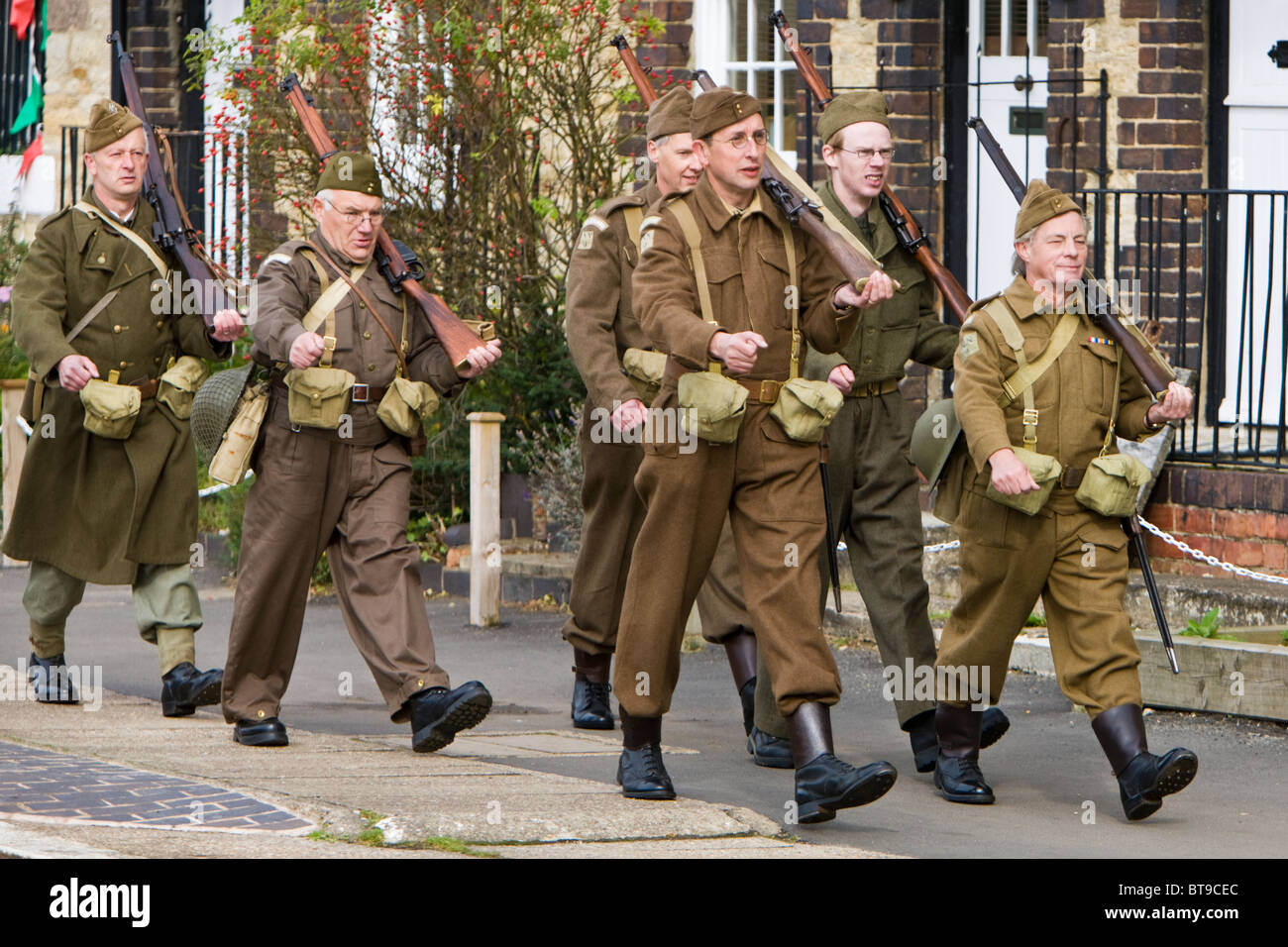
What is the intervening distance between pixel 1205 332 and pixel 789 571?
5953mm

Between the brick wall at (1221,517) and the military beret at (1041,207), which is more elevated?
the military beret at (1041,207)

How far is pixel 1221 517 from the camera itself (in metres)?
10.1

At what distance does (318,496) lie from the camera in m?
7.48

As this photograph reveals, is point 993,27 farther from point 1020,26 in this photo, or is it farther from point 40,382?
point 40,382

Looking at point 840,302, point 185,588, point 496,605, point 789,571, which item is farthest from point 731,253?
point 496,605

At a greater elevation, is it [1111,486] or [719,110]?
[719,110]

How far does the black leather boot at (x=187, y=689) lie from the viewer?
808 centimetres

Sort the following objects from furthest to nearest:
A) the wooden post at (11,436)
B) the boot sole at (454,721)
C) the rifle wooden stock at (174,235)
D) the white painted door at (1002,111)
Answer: the wooden post at (11,436)
the white painted door at (1002,111)
the rifle wooden stock at (174,235)
the boot sole at (454,721)

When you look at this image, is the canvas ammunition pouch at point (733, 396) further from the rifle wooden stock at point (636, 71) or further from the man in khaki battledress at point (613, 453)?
the rifle wooden stock at point (636, 71)

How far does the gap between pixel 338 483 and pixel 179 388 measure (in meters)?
1.11

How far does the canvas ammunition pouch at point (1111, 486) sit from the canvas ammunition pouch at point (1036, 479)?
0.11m

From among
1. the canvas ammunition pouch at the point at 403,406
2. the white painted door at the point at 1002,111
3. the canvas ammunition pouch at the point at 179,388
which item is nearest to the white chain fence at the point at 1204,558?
the canvas ammunition pouch at the point at 403,406

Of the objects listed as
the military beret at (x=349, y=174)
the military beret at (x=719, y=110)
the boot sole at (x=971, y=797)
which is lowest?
the boot sole at (x=971, y=797)

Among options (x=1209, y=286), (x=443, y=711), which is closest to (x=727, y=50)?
(x=1209, y=286)
